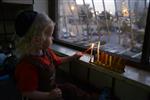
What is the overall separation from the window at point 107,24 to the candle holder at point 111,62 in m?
0.19

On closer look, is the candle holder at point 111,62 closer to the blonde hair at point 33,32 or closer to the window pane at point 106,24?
the window pane at point 106,24

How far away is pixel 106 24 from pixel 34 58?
707mm

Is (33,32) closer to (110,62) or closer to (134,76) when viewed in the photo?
(110,62)

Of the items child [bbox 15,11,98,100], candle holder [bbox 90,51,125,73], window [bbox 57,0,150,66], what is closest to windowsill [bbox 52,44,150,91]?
candle holder [bbox 90,51,125,73]

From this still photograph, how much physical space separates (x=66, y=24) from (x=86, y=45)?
41 cm

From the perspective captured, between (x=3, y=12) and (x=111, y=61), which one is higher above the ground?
(x=3, y=12)

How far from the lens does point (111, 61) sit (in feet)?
3.88

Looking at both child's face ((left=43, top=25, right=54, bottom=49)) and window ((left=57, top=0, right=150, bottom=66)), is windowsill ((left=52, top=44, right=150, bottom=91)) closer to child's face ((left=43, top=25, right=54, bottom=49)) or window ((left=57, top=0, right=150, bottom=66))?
window ((left=57, top=0, right=150, bottom=66))

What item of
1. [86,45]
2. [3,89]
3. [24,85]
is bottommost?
[3,89]

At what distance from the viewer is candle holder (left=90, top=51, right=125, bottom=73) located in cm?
114

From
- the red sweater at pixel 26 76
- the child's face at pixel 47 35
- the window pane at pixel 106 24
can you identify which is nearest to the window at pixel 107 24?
the window pane at pixel 106 24

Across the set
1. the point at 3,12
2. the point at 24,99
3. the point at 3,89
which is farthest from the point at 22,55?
the point at 3,12

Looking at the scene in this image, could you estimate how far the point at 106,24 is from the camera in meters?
1.49

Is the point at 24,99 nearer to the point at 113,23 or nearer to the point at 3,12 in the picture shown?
→ the point at 113,23
